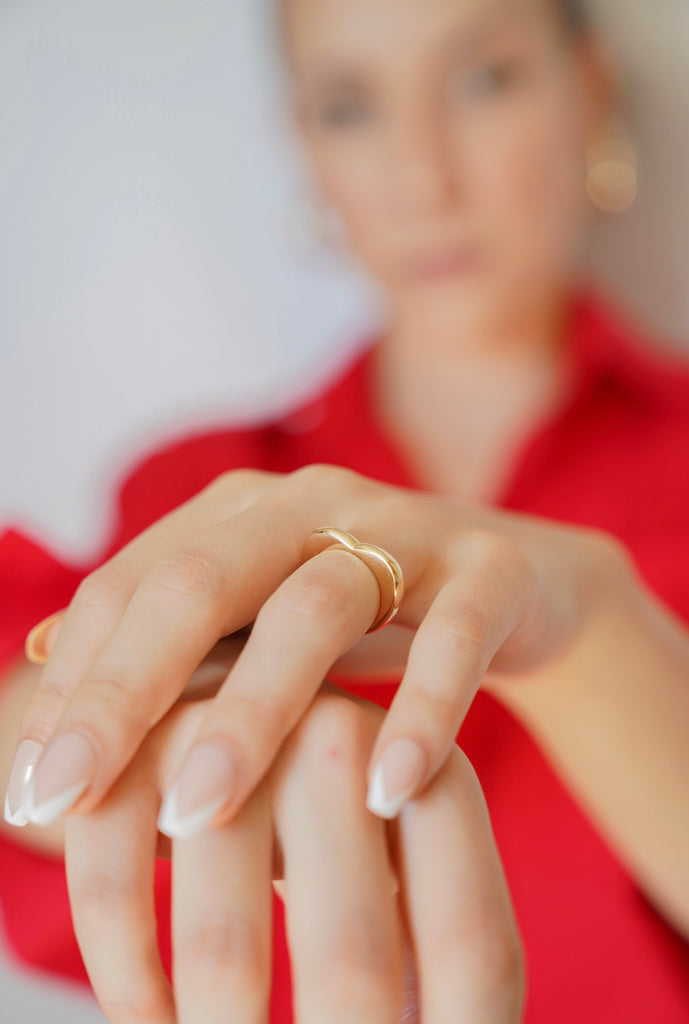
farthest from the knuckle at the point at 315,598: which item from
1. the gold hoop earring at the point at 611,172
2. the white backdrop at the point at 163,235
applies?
the gold hoop earring at the point at 611,172

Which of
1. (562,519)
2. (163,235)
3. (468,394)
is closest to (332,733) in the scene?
(562,519)

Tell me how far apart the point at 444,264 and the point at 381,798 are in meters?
0.76

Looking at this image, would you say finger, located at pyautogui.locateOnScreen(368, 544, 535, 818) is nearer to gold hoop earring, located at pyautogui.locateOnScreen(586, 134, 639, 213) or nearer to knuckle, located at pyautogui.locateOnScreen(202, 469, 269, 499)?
knuckle, located at pyautogui.locateOnScreen(202, 469, 269, 499)

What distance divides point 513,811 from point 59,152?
79 cm

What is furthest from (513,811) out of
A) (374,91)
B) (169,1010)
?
(374,91)

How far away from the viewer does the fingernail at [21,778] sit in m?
0.25

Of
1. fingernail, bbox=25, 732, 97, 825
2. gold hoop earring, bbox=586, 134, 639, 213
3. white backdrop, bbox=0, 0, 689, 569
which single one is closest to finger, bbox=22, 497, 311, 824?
fingernail, bbox=25, 732, 97, 825

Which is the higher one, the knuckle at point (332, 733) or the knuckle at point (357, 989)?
the knuckle at point (332, 733)

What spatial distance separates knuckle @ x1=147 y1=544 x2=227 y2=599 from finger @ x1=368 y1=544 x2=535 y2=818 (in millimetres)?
65

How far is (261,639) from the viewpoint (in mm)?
255

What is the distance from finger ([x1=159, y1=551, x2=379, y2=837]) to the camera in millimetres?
228

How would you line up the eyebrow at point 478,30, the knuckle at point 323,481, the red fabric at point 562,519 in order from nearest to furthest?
the knuckle at point 323,481
the red fabric at point 562,519
the eyebrow at point 478,30

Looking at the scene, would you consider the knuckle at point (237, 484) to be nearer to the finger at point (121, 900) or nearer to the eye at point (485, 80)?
the finger at point (121, 900)

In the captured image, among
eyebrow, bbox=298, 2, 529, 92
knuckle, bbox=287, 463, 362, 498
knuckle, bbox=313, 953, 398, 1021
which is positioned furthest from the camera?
eyebrow, bbox=298, 2, 529, 92
